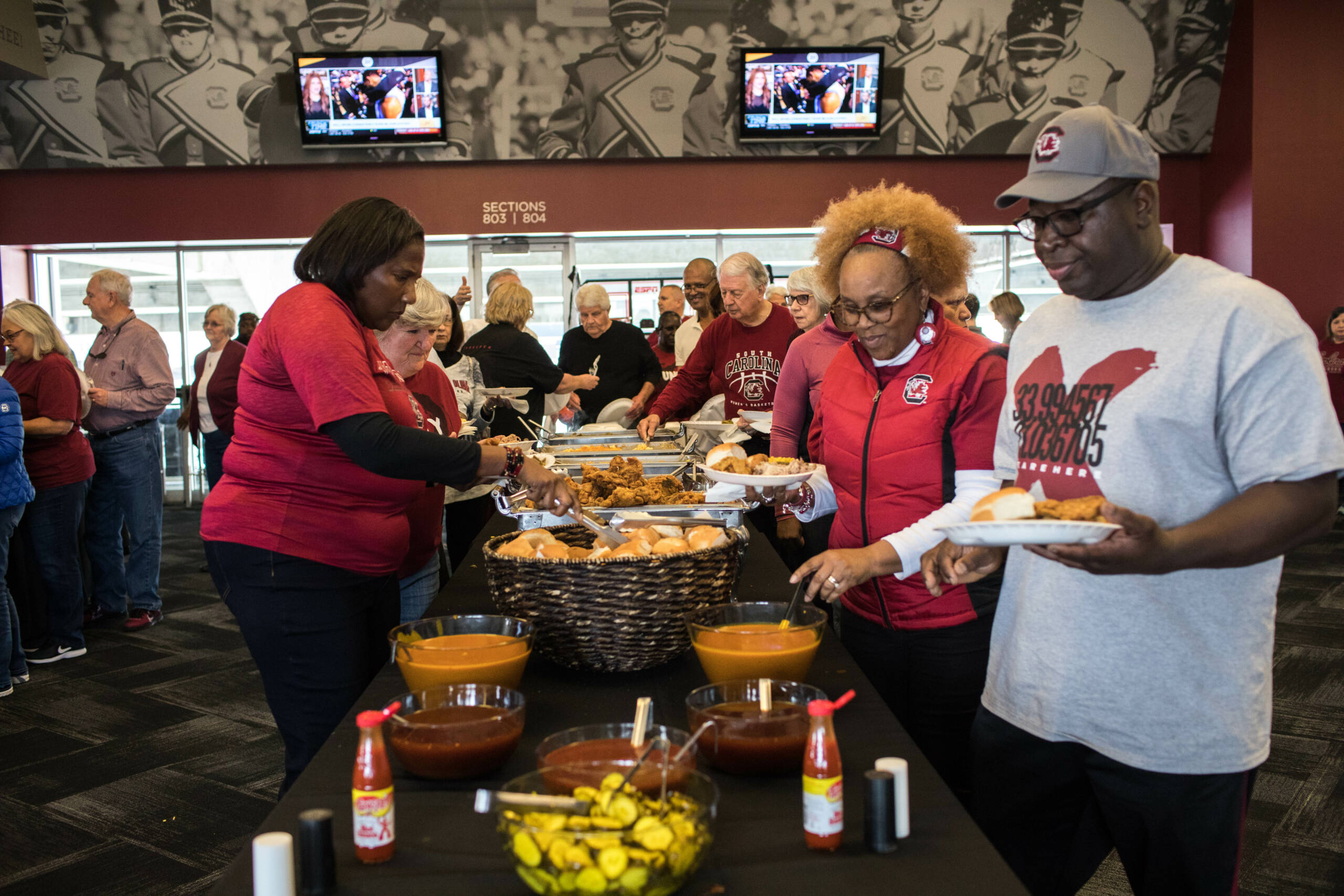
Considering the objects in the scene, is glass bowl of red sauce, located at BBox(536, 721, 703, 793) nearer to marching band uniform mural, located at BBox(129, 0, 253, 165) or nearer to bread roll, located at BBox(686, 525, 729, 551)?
bread roll, located at BBox(686, 525, 729, 551)

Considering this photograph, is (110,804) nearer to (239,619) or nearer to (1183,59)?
(239,619)

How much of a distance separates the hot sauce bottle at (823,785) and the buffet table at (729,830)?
2 cm

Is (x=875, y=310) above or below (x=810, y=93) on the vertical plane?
below

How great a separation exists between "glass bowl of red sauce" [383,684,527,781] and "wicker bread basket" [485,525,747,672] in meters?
0.26

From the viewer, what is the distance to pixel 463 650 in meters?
1.22

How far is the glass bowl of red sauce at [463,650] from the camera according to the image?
4.00ft

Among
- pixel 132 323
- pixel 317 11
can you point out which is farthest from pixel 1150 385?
pixel 317 11

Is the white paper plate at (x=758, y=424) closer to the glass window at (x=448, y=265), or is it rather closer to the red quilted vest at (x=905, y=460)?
the red quilted vest at (x=905, y=460)

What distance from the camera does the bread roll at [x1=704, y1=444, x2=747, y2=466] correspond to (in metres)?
2.24

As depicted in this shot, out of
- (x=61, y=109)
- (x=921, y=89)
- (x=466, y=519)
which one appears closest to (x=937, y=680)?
(x=466, y=519)

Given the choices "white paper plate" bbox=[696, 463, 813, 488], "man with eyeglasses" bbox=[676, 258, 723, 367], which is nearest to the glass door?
"man with eyeglasses" bbox=[676, 258, 723, 367]

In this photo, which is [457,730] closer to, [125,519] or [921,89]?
[125,519]

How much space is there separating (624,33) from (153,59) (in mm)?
3543

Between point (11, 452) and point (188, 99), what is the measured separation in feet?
16.2
